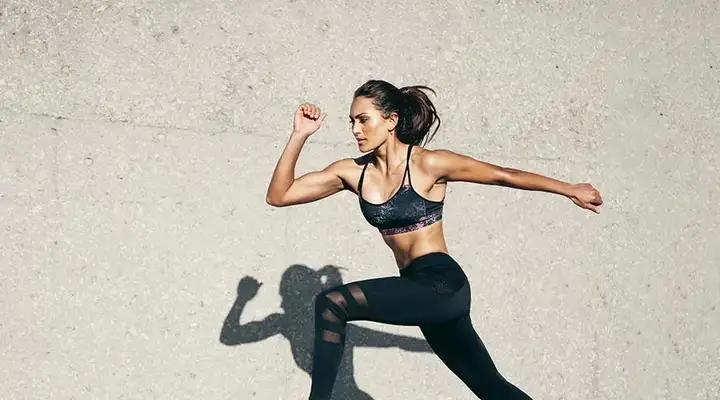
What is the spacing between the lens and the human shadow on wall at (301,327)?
5.24 m

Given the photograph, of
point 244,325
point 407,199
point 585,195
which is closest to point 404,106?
point 407,199

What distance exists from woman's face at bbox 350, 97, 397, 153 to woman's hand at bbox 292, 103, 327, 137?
0.58 feet

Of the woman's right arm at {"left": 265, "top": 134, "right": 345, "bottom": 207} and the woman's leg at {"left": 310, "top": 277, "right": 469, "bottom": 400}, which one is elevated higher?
the woman's right arm at {"left": 265, "top": 134, "right": 345, "bottom": 207}

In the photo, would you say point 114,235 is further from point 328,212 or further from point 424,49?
point 424,49

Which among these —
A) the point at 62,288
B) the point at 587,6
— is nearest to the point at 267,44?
the point at 62,288

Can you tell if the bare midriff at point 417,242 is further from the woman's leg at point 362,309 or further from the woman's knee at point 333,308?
the woman's knee at point 333,308

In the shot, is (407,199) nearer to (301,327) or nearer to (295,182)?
(295,182)

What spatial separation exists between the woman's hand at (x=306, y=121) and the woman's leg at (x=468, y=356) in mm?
755

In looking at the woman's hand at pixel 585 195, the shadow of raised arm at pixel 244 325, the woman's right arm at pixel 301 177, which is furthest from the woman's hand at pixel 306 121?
the shadow of raised arm at pixel 244 325

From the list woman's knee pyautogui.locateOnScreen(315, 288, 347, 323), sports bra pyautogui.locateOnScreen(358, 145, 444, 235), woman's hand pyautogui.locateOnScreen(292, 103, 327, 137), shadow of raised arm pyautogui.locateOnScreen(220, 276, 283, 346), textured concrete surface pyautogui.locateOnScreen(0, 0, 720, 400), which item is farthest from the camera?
shadow of raised arm pyautogui.locateOnScreen(220, 276, 283, 346)

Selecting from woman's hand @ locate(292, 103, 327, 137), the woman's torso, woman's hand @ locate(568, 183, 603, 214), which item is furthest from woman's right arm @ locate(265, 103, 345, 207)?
woman's hand @ locate(568, 183, 603, 214)

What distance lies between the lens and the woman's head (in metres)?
4.21

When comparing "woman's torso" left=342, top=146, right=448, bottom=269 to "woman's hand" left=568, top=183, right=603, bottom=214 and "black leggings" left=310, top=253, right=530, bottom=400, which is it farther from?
"woman's hand" left=568, top=183, right=603, bottom=214

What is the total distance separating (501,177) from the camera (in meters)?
4.18
